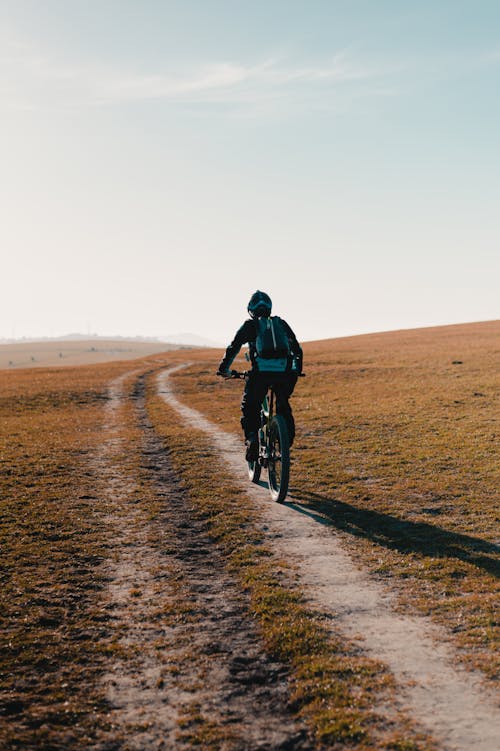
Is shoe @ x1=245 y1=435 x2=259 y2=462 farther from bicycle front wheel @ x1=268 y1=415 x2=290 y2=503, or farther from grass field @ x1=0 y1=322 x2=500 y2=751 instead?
grass field @ x1=0 y1=322 x2=500 y2=751

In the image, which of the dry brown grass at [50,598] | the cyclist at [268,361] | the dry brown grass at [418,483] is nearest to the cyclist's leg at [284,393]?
the cyclist at [268,361]

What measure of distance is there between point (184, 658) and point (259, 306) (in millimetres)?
7522

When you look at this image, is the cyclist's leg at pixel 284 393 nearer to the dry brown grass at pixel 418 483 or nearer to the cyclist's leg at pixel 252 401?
the cyclist's leg at pixel 252 401

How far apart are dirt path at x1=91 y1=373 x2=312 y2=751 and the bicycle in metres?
2.07

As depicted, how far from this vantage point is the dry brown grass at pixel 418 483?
24.8 feet

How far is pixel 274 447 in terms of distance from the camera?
12523mm

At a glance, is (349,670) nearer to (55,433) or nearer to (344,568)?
(344,568)

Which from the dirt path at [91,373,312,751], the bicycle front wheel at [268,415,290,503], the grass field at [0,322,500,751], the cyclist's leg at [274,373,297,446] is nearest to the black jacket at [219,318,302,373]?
the cyclist's leg at [274,373,297,446]

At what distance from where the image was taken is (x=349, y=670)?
5.73 metres

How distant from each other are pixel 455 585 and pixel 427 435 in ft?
40.0

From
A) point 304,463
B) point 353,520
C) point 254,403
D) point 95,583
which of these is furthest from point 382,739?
point 304,463

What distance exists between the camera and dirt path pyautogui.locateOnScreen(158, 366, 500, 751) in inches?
194

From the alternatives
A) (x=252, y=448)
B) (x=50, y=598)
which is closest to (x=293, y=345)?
(x=252, y=448)

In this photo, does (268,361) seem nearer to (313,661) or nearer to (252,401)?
(252,401)
